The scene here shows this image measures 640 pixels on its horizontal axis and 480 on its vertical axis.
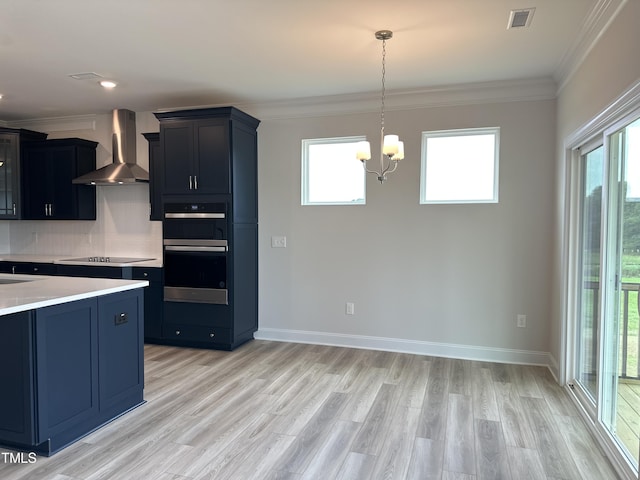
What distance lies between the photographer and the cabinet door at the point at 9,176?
548 centimetres

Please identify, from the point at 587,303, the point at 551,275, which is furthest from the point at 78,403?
the point at 551,275

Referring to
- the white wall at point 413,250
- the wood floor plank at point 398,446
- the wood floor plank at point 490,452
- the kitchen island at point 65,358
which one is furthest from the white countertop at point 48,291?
the wood floor plank at point 490,452

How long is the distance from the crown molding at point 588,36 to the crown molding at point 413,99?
0.30 metres

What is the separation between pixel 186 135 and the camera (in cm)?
456

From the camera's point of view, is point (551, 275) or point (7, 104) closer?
point (551, 275)

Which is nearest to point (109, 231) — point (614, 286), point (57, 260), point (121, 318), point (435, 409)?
point (57, 260)

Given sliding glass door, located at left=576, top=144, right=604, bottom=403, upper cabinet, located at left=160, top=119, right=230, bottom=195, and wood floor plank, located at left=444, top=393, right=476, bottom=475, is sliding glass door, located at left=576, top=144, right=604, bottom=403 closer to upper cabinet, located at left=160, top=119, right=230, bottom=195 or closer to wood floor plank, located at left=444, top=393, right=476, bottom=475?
wood floor plank, located at left=444, top=393, right=476, bottom=475

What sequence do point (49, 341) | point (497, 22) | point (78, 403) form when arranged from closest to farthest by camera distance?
1. point (49, 341)
2. point (78, 403)
3. point (497, 22)

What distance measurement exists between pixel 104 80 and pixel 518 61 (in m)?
3.76

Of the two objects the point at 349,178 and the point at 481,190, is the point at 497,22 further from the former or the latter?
the point at 349,178

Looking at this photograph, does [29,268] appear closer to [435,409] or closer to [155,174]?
[155,174]

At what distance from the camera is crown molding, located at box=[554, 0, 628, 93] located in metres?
2.53

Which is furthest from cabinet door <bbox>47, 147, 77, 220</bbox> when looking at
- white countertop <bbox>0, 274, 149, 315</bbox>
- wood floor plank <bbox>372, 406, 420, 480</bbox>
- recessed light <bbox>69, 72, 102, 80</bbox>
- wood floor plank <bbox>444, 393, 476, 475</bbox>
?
wood floor plank <bbox>444, 393, 476, 475</bbox>

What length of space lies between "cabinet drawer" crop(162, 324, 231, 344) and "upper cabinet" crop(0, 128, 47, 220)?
2.70 m
